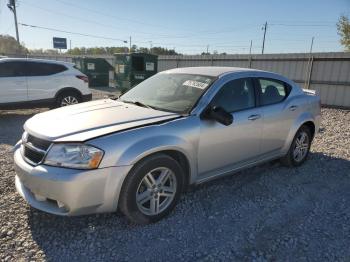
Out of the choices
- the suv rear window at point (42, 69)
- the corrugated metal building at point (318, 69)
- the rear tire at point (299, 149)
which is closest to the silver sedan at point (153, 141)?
the rear tire at point (299, 149)

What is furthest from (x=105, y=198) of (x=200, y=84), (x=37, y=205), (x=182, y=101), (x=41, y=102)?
(x=41, y=102)

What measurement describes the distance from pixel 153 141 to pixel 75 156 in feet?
2.36

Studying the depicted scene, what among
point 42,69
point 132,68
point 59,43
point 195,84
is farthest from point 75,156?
point 59,43

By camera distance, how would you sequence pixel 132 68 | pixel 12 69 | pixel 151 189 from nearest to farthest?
pixel 151 189
pixel 12 69
pixel 132 68

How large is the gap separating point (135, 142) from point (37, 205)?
1066 millimetres

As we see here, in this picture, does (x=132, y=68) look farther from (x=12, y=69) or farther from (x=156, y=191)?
(x=156, y=191)

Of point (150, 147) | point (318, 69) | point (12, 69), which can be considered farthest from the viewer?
point (318, 69)

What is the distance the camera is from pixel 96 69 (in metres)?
19.3

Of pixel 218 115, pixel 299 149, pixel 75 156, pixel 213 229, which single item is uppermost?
pixel 218 115

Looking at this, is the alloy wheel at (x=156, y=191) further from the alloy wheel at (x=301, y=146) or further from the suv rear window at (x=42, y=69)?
the suv rear window at (x=42, y=69)

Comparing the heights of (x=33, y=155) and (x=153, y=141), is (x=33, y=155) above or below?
below

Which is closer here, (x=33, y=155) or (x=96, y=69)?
(x=33, y=155)

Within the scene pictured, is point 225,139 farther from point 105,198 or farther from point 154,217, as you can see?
point 105,198

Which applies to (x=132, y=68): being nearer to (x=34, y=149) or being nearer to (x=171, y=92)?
(x=171, y=92)
